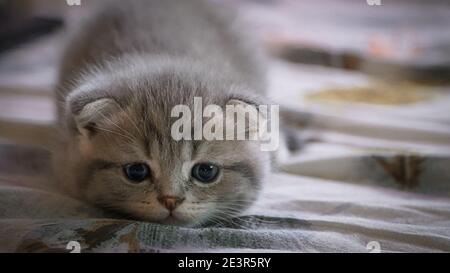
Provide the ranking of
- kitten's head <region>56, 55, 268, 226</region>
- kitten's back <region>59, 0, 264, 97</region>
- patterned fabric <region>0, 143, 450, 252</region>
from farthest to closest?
kitten's back <region>59, 0, 264, 97</region>, kitten's head <region>56, 55, 268, 226</region>, patterned fabric <region>0, 143, 450, 252</region>

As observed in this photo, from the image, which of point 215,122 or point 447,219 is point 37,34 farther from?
point 447,219

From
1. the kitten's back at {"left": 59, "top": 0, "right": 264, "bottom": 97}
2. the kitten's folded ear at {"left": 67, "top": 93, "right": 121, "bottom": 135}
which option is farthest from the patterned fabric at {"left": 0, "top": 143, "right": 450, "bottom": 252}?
the kitten's back at {"left": 59, "top": 0, "right": 264, "bottom": 97}

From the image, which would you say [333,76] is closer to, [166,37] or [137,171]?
[166,37]

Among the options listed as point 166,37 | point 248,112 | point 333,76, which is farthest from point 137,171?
point 333,76

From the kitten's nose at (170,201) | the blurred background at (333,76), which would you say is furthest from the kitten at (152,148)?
the blurred background at (333,76)

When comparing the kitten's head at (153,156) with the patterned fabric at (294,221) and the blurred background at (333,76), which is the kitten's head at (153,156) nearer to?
the patterned fabric at (294,221)

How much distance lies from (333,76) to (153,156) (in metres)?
1.02

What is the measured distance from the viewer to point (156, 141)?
909mm

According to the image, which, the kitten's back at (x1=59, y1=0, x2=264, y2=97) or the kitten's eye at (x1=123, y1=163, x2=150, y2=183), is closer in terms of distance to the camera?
the kitten's eye at (x1=123, y1=163, x2=150, y2=183)

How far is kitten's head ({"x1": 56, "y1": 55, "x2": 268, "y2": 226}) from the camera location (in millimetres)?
904

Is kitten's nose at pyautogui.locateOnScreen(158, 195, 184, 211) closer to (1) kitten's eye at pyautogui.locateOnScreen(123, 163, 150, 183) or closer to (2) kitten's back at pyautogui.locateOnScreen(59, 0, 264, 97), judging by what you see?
(1) kitten's eye at pyautogui.locateOnScreen(123, 163, 150, 183)
